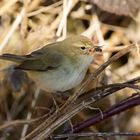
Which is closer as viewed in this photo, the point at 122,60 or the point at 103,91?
the point at 103,91

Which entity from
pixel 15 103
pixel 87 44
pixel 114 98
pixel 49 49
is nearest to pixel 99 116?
pixel 87 44

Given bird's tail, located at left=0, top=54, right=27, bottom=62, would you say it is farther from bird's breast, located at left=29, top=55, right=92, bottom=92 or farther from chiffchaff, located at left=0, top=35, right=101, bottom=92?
bird's breast, located at left=29, top=55, right=92, bottom=92

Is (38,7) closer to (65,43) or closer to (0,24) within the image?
(0,24)

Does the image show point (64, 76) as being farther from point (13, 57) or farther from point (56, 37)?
point (56, 37)

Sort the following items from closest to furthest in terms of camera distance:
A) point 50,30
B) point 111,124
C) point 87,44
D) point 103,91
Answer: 1. point 103,91
2. point 87,44
3. point 50,30
4. point 111,124

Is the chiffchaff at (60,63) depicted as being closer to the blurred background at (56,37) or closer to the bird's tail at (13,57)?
the bird's tail at (13,57)

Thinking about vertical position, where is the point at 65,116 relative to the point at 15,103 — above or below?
above

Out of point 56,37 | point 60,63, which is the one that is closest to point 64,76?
point 60,63
